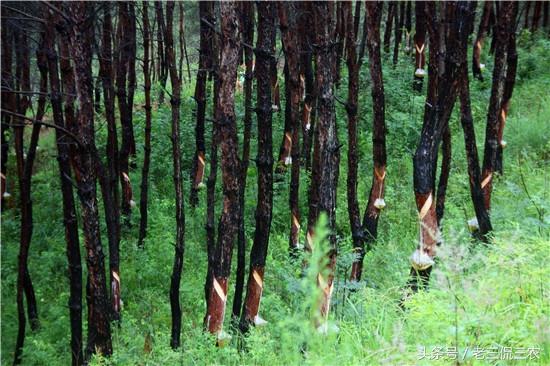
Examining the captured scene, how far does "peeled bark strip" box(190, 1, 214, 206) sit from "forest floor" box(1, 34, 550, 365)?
519 mm

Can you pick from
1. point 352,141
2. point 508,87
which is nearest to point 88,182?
point 352,141

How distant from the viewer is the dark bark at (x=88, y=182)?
17.7 ft

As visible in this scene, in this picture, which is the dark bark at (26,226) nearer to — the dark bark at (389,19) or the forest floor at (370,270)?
the forest floor at (370,270)

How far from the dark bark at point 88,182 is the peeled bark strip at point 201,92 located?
4421mm

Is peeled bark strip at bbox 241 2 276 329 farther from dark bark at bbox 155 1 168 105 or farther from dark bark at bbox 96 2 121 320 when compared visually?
dark bark at bbox 155 1 168 105

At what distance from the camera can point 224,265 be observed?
249 inches

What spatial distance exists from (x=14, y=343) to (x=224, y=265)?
541 centimetres

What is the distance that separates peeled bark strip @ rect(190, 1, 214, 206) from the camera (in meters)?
10.9

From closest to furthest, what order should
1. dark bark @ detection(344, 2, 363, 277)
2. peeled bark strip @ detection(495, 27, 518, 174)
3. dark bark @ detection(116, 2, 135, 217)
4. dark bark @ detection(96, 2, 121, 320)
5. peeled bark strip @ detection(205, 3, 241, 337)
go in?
peeled bark strip @ detection(205, 3, 241, 337) < dark bark @ detection(96, 2, 121, 320) < dark bark @ detection(344, 2, 363, 277) < peeled bark strip @ detection(495, 27, 518, 174) < dark bark @ detection(116, 2, 135, 217)

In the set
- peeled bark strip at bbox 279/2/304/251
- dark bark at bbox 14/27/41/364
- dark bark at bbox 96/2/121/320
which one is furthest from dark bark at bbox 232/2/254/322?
dark bark at bbox 14/27/41/364

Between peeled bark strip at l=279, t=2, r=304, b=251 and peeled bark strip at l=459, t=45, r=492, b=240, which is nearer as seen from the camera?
peeled bark strip at l=459, t=45, r=492, b=240

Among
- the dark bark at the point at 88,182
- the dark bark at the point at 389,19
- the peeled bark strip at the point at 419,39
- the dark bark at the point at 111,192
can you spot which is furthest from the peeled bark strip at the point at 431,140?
the dark bark at the point at 389,19

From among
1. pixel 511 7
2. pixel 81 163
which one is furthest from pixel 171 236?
pixel 511 7

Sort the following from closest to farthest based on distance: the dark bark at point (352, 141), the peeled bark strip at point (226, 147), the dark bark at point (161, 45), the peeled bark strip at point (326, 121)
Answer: the peeled bark strip at point (326, 121) → the peeled bark strip at point (226, 147) → the dark bark at point (352, 141) → the dark bark at point (161, 45)
